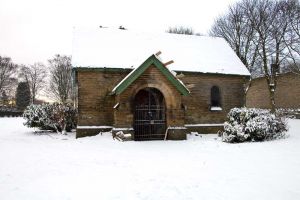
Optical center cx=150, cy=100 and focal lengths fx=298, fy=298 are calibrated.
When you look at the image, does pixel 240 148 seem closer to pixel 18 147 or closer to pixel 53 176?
pixel 53 176

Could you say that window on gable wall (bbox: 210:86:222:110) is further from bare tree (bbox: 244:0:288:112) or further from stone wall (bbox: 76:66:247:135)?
bare tree (bbox: 244:0:288:112)

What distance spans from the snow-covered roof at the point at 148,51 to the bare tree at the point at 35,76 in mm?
45296

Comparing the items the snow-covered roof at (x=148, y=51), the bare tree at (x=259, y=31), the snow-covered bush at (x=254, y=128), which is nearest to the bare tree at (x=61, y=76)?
the bare tree at (x=259, y=31)

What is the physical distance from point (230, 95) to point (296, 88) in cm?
1454

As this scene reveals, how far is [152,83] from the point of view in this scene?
53.3 feet

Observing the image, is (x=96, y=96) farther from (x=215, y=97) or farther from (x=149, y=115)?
(x=215, y=97)

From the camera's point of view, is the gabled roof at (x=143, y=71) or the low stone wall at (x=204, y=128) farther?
the low stone wall at (x=204, y=128)

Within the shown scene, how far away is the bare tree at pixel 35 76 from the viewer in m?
62.4

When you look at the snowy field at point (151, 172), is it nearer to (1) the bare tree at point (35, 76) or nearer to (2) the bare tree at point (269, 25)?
(2) the bare tree at point (269, 25)

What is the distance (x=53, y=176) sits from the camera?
8086 millimetres

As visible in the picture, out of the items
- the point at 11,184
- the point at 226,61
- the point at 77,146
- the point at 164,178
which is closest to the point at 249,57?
the point at 226,61

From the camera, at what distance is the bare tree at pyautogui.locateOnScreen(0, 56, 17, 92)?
191ft

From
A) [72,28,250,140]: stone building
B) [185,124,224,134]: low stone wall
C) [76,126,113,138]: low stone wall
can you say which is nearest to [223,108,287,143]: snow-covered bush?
[72,28,250,140]: stone building

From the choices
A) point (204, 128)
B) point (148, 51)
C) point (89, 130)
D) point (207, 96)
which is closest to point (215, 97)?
point (207, 96)
